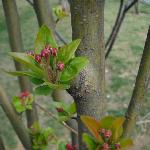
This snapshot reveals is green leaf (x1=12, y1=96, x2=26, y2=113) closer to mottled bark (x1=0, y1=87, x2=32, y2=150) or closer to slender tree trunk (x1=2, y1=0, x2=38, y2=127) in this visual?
mottled bark (x1=0, y1=87, x2=32, y2=150)

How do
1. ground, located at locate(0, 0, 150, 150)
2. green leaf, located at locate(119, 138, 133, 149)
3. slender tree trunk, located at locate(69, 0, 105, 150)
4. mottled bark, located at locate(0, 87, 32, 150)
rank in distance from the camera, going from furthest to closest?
ground, located at locate(0, 0, 150, 150), mottled bark, located at locate(0, 87, 32, 150), green leaf, located at locate(119, 138, 133, 149), slender tree trunk, located at locate(69, 0, 105, 150)

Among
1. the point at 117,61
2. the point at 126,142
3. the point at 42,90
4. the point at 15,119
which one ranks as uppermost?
the point at 42,90

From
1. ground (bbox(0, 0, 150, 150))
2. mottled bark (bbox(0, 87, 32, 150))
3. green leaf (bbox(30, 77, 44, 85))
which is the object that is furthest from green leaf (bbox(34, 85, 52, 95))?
ground (bbox(0, 0, 150, 150))

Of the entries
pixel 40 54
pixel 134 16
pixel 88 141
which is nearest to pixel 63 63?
pixel 40 54

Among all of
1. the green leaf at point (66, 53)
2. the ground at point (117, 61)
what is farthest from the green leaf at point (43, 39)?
the ground at point (117, 61)

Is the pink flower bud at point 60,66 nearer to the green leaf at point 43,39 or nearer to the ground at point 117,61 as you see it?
the green leaf at point 43,39

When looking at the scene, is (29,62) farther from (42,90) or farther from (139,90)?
(139,90)

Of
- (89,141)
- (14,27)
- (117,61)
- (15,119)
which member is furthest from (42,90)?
(117,61)
